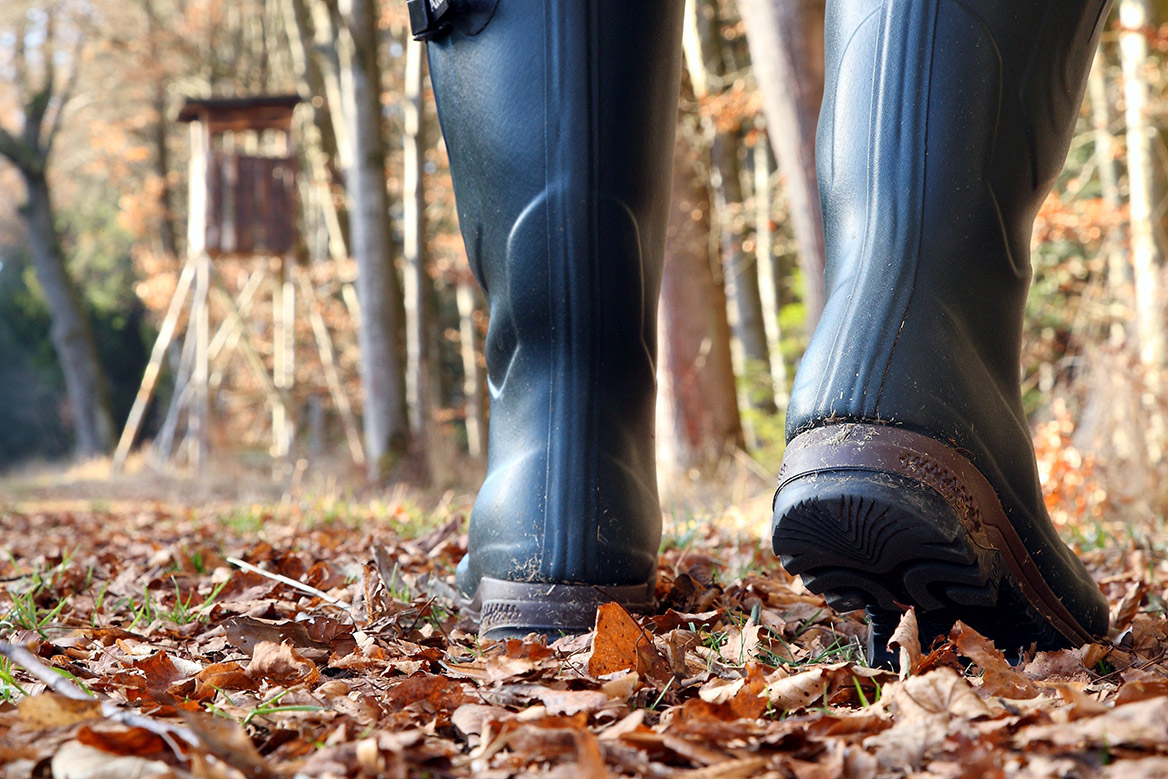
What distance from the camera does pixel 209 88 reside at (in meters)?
15.0

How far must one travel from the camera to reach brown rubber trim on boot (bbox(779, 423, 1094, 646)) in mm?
941

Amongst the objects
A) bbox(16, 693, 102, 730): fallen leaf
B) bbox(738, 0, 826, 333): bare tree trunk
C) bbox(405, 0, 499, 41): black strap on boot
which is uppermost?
bbox(738, 0, 826, 333): bare tree trunk

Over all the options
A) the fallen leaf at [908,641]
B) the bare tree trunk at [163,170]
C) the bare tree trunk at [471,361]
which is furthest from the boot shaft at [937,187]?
the bare tree trunk at [163,170]

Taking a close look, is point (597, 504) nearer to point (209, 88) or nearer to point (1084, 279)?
point (1084, 279)

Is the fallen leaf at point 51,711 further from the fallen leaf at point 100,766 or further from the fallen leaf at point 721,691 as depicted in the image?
the fallen leaf at point 721,691

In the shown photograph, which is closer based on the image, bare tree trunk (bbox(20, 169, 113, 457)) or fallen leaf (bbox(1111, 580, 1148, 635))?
fallen leaf (bbox(1111, 580, 1148, 635))

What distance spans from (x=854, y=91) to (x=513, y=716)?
2.48ft

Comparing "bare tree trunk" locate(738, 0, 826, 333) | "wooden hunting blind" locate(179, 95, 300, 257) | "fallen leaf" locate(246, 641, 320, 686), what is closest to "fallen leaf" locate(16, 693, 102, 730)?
"fallen leaf" locate(246, 641, 320, 686)

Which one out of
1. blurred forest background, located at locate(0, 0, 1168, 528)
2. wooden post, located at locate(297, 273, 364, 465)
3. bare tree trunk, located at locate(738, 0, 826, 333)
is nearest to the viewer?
bare tree trunk, located at locate(738, 0, 826, 333)

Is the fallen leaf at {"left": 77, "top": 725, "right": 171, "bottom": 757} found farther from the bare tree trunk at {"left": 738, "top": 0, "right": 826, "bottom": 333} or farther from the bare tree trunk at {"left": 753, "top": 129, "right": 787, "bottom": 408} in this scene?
the bare tree trunk at {"left": 753, "top": 129, "right": 787, "bottom": 408}

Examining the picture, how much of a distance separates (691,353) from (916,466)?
5.25 metres

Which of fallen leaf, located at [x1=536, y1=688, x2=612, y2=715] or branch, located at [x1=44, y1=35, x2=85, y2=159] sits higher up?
branch, located at [x1=44, y1=35, x2=85, y2=159]

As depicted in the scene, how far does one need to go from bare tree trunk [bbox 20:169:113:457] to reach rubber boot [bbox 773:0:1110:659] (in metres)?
16.9

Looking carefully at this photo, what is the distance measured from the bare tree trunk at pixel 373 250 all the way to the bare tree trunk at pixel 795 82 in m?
3.64
